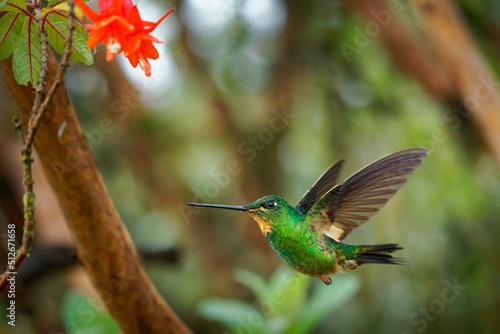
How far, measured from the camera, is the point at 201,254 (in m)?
3.65

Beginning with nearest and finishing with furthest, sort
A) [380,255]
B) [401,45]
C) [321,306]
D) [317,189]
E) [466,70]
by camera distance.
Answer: [380,255] < [317,189] < [321,306] < [466,70] < [401,45]

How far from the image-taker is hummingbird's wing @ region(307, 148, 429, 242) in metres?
0.69

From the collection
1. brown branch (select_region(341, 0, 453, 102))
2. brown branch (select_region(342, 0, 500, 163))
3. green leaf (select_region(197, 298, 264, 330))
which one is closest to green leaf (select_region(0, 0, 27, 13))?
green leaf (select_region(197, 298, 264, 330))

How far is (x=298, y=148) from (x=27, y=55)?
3316 mm

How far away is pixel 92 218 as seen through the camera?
1.03 m

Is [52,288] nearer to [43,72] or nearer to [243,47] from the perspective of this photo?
[243,47]

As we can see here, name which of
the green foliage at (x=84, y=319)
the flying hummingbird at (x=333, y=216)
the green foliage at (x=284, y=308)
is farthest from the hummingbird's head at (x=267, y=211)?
the green foliage at (x=84, y=319)

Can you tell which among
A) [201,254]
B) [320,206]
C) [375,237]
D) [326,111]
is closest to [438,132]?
[326,111]

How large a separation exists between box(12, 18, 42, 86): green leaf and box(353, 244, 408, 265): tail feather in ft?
1.72

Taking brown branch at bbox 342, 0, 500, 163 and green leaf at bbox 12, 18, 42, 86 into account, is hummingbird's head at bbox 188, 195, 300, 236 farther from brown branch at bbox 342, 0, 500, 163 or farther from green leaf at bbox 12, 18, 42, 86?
brown branch at bbox 342, 0, 500, 163

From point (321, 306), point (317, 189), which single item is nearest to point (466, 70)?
point (321, 306)

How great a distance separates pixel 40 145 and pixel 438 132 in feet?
7.72

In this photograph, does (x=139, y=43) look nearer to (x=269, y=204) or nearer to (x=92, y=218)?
(x=269, y=204)

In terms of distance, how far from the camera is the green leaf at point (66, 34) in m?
0.69
